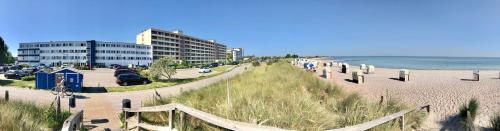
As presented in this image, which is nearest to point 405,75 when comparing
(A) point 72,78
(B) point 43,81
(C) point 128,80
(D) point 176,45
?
(C) point 128,80

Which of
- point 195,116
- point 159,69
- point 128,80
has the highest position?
point 195,116

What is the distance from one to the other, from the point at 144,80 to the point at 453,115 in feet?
78.8

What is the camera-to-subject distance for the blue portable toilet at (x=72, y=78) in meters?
20.2

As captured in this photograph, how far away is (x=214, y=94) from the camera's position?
7168 mm

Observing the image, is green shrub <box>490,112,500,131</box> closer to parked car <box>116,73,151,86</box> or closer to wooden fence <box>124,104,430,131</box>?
wooden fence <box>124,104,430,131</box>

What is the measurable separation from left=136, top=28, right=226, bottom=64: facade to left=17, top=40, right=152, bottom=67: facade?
11.3 metres

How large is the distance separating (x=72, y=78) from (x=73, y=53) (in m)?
69.7

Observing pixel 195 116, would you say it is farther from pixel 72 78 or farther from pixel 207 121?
pixel 72 78

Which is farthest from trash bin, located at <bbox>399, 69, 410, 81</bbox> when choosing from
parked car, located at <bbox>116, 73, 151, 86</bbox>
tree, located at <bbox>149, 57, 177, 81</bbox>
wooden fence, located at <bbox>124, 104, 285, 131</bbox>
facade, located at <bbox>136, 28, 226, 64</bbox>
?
facade, located at <bbox>136, 28, 226, 64</bbox>

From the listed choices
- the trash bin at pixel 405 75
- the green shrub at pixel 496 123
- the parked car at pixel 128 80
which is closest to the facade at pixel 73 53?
the parked car at pixel 128 80

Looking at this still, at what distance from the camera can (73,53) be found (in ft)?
268

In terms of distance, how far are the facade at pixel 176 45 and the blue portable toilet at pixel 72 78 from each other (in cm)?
6063

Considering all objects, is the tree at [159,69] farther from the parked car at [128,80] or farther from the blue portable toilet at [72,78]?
the blue portable toilet at [72,78]

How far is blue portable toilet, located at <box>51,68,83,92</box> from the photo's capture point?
20192mm
